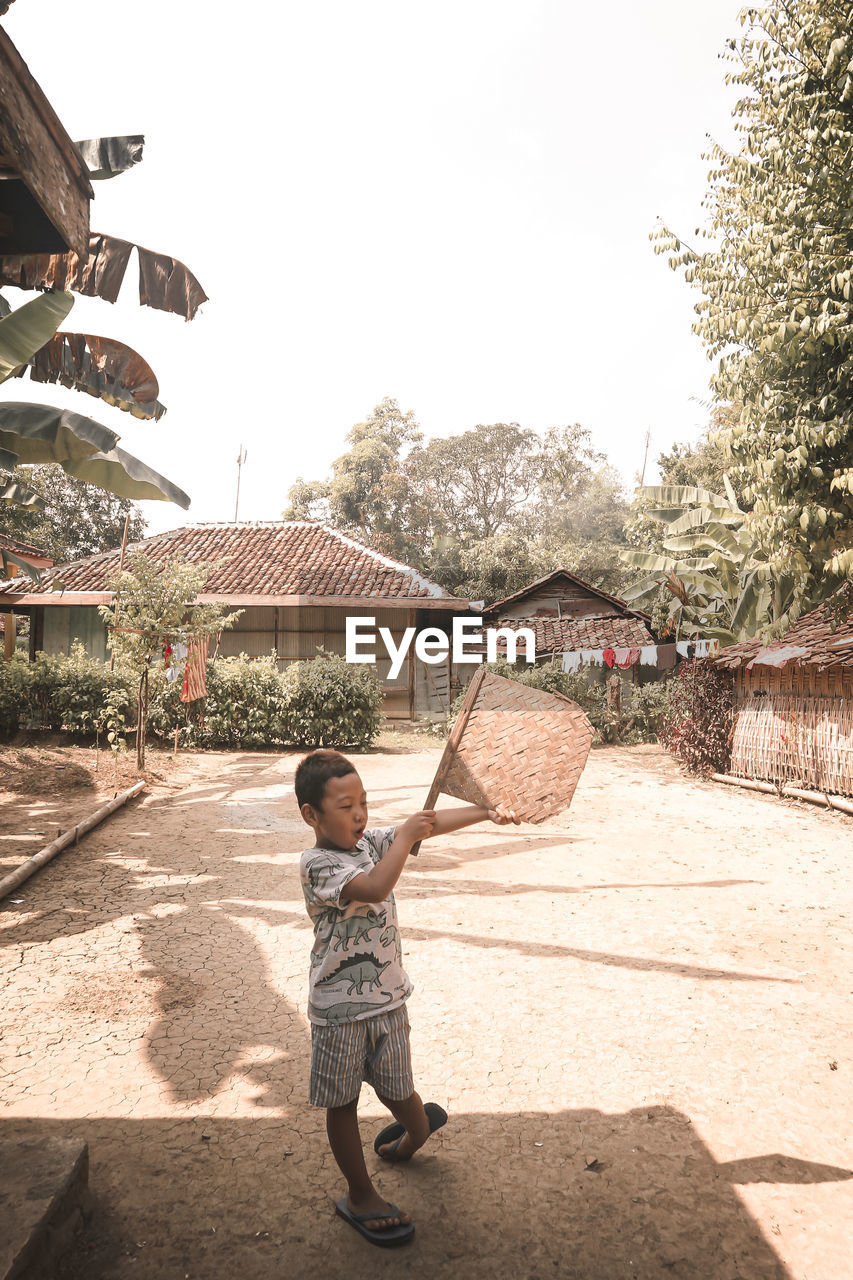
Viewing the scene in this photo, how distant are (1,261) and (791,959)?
5.06m

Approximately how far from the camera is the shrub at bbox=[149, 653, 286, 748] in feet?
46.9

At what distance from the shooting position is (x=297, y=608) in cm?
1855

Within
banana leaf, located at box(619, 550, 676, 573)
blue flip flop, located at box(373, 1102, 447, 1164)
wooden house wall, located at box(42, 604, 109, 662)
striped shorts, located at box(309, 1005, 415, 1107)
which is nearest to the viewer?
striped shorts, located at box(309, 1005, 415, 1107)

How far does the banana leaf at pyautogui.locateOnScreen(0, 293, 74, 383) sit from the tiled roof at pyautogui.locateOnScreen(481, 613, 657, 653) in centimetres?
1550

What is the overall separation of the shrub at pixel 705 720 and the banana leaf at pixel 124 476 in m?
8.44

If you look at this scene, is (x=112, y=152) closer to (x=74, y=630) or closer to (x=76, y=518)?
(x=74, y=630)

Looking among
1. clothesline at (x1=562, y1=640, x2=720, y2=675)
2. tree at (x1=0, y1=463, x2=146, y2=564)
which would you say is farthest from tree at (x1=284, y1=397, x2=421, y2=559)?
clothesline at (x1=562, y1=640, x2=720, y2=675)

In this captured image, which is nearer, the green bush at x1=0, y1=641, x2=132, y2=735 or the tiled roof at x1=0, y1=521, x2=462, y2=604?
the green bush at x1=0, y1=641, x2=132, y2=735

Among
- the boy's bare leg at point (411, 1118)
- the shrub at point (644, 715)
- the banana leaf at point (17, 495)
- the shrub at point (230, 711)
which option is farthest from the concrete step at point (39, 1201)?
the shrub at point (644, 715)

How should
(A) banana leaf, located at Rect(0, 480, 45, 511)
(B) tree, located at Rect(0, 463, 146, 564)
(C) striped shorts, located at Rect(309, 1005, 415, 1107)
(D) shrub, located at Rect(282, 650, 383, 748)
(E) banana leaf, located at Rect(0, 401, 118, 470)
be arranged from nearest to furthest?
(C) striped shorts, located at Rect(309, 1005, 415, 1107) < (E) banana leaf, located at Rect(0, 401, 118, 470) < (A) banana leaf, located at Rect(0, 480, 45, 511) < (D) shrub, located at Rect(282, 650, 383, 748) < (B) tree, located at Rect(0, 463, 146, 564)

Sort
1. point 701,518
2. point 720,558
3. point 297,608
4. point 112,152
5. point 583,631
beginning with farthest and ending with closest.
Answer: point 583,631 < point 297,608 < point 720,558 < point 701,518 < point 112,152

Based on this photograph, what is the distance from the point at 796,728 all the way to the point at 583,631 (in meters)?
11.1

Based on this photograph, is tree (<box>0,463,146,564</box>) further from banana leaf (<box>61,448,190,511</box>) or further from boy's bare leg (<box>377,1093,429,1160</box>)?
boy's bare leg (<box>377,1093,429,1160</box>)

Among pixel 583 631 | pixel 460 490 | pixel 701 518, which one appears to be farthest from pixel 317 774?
pixel 460 490
